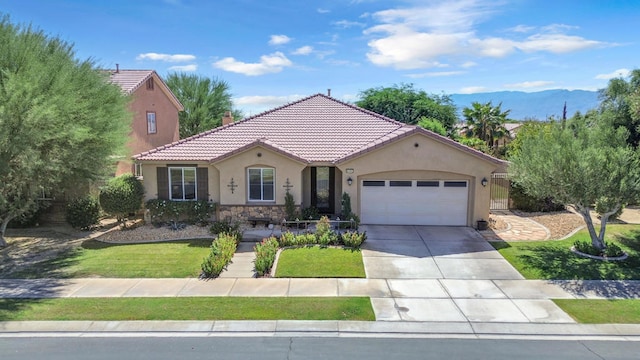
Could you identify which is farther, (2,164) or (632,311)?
(2,164)

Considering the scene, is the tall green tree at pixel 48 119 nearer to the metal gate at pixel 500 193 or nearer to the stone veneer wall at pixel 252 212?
the stone veneer wall at pixel 252 212

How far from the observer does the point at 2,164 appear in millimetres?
14289

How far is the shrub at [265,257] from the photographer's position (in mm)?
13656

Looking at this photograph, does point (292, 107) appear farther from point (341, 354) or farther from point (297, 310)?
point (341, 354)

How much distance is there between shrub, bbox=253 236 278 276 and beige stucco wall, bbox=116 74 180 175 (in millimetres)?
14622

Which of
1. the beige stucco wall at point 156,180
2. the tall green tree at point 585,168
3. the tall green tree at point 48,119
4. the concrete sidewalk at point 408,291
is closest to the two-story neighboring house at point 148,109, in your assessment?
the beige stucco wall at point 156,180

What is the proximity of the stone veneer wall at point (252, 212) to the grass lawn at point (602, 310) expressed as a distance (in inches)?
435

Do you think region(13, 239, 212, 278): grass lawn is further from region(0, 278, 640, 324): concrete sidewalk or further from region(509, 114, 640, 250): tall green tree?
region(509, 114, 640, 250): tall green tree

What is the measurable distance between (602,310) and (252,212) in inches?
520

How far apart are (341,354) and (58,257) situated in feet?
38.8

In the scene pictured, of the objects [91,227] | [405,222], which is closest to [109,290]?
[91,227]

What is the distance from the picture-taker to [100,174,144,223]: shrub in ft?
62.6

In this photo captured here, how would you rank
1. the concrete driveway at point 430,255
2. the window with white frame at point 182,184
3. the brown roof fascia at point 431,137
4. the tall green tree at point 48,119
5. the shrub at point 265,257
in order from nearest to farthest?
the shrub at point 265,257
the concrete driveway at point 430,255
the tall green tree at point 48,119
the brown roof fascia at point 431,137
the window with white frame at point 182,184

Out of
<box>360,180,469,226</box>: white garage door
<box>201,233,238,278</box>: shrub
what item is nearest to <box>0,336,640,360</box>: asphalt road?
<box>201,233,238,278</box>: shrub
